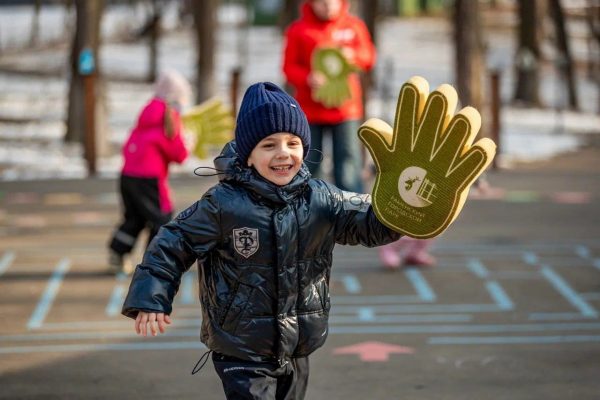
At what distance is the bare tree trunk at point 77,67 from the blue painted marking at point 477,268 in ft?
24.4

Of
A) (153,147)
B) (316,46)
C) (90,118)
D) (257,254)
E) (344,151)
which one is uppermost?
(316,46)

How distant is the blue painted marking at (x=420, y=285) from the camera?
805 centimetres

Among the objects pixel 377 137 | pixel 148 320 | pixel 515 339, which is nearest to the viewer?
pixel 148 320

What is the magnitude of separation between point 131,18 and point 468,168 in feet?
148

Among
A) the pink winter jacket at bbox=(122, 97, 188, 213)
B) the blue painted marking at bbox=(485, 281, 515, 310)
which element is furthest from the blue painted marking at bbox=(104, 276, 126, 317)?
the blue painted marking at bbox=(485, 281, 515, 310)

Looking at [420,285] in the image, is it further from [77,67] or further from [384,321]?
[77,67]

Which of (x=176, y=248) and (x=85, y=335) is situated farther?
(x=85, y=335)

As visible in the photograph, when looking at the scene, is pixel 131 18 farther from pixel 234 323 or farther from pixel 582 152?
pixel 234 323

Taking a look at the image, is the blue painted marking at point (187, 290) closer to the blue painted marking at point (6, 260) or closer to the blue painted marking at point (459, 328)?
the blue painted marking at point (459, 328)

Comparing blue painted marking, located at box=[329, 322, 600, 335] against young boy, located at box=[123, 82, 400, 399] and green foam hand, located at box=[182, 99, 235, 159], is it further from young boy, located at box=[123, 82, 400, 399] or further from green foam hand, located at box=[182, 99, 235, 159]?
young boy, located at box=[123, 82, 400, 399]

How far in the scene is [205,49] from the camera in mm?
21938

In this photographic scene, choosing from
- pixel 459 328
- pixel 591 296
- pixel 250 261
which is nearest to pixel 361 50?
pixel 591 296

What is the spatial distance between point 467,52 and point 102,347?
10.7 meters

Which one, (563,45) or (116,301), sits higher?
(563,45)
